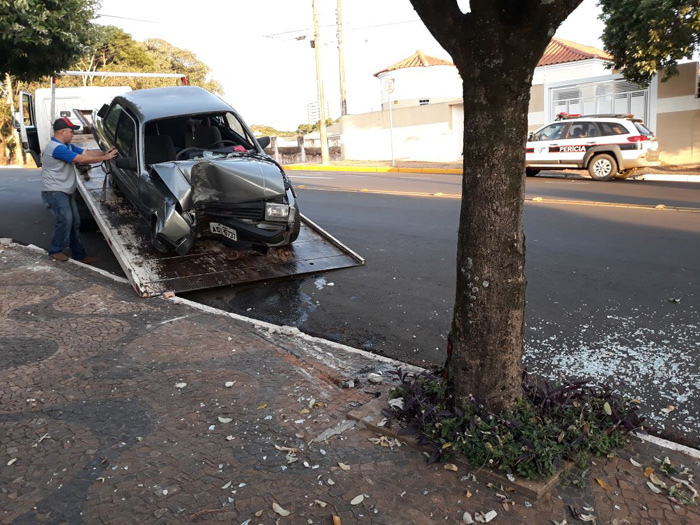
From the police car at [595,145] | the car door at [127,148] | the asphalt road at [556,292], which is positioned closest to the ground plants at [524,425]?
the asphalt road at [556,292]

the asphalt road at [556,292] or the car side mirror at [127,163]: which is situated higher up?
the car side mirror at [127,163]

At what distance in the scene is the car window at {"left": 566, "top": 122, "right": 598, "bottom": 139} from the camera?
17.8 meters

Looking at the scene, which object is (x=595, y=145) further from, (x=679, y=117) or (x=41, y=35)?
(x=41, y=35)

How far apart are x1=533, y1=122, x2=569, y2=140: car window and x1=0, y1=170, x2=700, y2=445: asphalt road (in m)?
5.95

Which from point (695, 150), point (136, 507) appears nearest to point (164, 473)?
point (136, 507)

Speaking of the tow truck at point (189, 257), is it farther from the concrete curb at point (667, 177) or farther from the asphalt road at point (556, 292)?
the concrete curb at point (667, 177)

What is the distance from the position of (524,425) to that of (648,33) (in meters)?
17.6

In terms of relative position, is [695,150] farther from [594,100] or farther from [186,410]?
[186,410]

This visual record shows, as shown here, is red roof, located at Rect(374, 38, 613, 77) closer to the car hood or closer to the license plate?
the car hood

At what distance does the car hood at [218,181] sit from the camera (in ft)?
23.1

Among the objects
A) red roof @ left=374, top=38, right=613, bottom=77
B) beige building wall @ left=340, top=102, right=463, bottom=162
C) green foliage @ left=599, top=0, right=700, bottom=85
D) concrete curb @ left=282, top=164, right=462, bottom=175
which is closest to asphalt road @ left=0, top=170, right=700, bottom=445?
green foliage @ left=599, top=0, right=700, bottom=85

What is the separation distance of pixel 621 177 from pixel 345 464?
16566mm

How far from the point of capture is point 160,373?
486 centimetres

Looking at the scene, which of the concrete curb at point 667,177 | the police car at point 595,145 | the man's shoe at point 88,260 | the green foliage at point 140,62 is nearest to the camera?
the man's shoe at point 88,260
